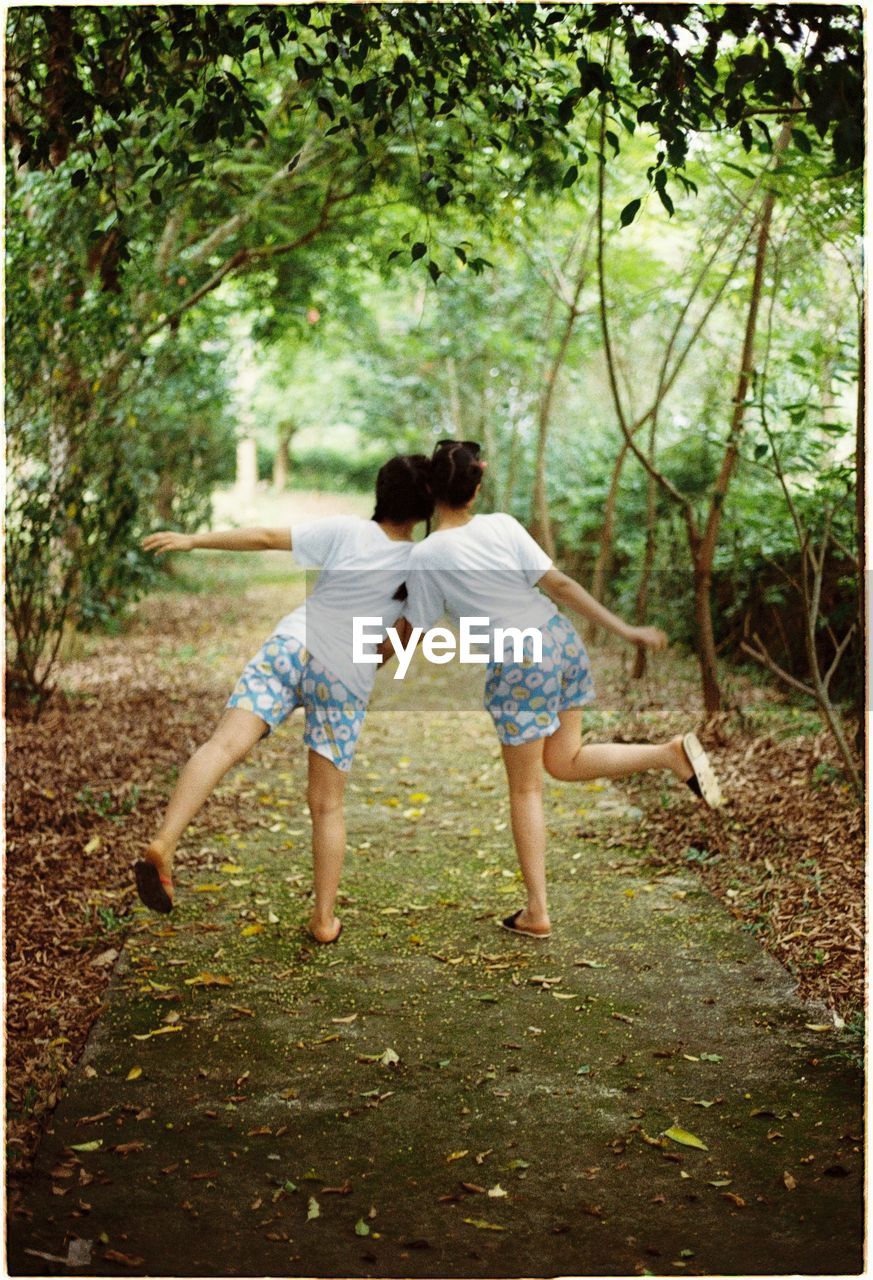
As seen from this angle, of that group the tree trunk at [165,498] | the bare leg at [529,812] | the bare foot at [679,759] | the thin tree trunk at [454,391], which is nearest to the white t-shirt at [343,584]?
the bare leg at [529,812]

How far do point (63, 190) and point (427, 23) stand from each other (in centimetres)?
349

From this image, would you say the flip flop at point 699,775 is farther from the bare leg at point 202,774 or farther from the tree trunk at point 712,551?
the tree trunk at point 712,551

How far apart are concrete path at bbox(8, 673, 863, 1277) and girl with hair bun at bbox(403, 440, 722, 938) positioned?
57 centimetres

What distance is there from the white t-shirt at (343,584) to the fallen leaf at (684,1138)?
1.79 m

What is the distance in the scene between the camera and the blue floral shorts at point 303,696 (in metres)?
4.22

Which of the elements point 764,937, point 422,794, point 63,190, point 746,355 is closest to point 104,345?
point 63,190

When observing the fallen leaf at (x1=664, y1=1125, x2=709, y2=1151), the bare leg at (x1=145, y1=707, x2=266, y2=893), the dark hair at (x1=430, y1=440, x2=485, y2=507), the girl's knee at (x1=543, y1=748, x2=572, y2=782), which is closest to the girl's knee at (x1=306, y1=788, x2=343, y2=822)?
the bare leg at (x1=145, y1=707, x2=266, y2=893)

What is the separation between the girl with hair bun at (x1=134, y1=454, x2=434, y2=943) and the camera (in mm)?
4168

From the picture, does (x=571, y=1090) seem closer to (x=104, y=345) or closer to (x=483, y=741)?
(x=483, y=741)

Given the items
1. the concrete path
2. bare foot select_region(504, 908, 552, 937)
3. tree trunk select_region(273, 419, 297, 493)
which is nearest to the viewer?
the concrete path

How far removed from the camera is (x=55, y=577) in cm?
767

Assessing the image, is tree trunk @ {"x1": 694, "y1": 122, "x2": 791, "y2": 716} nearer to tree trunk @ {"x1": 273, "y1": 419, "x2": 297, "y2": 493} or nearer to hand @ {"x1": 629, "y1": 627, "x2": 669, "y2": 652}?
hand @ {"x1": 629, "y1": 627, "x2": 669, "y2": 652}

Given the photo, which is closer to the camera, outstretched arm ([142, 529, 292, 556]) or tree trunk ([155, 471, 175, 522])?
outstretched arm ([142, 529, 292, 556])

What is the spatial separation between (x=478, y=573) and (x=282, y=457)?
32656 millimetres
